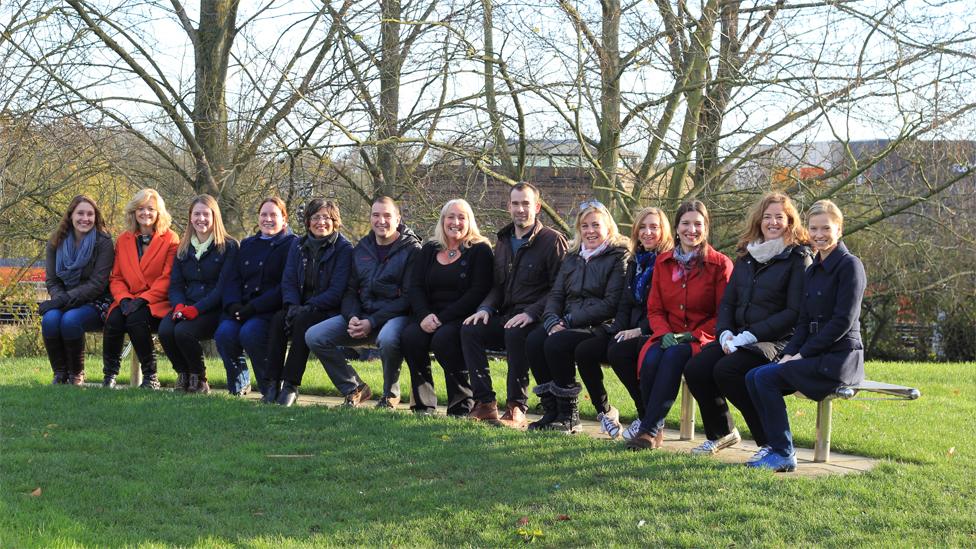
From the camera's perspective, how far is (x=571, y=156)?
451 inches

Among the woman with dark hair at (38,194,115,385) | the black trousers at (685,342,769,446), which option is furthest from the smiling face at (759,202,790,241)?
the woman with dark hair at (38,194,115,385)

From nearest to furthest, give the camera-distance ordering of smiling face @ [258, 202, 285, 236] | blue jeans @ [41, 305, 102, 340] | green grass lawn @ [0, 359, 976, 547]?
green grass lawn @ [0, 359, 976, 547]
smiling face @ [258, 202, 285, 236]
blue jeans @ [41, 305, 102, 340]

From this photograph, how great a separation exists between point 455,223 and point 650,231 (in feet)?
5.07

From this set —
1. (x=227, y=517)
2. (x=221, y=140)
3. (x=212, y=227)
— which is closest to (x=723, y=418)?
(x=227, y=517)

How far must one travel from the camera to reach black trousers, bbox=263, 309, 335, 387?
26.1ft

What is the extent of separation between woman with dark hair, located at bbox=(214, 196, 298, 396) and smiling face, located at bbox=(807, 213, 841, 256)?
427 cm

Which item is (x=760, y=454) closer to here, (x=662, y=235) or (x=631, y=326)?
(x=631, y=326)

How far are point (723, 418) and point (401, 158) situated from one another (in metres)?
6.43

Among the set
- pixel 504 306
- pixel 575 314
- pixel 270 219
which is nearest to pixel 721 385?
pixel 575 314

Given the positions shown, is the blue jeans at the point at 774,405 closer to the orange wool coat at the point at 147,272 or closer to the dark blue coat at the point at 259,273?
the dark blue coat at the point at 259,273

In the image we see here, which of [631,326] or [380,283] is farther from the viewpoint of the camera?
[380,283]

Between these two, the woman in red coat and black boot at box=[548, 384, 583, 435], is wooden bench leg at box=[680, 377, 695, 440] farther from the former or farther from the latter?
black boot at box=[548, 384, 583, 435]

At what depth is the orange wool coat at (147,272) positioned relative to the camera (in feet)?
28.5

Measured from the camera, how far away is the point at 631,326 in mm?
6996
